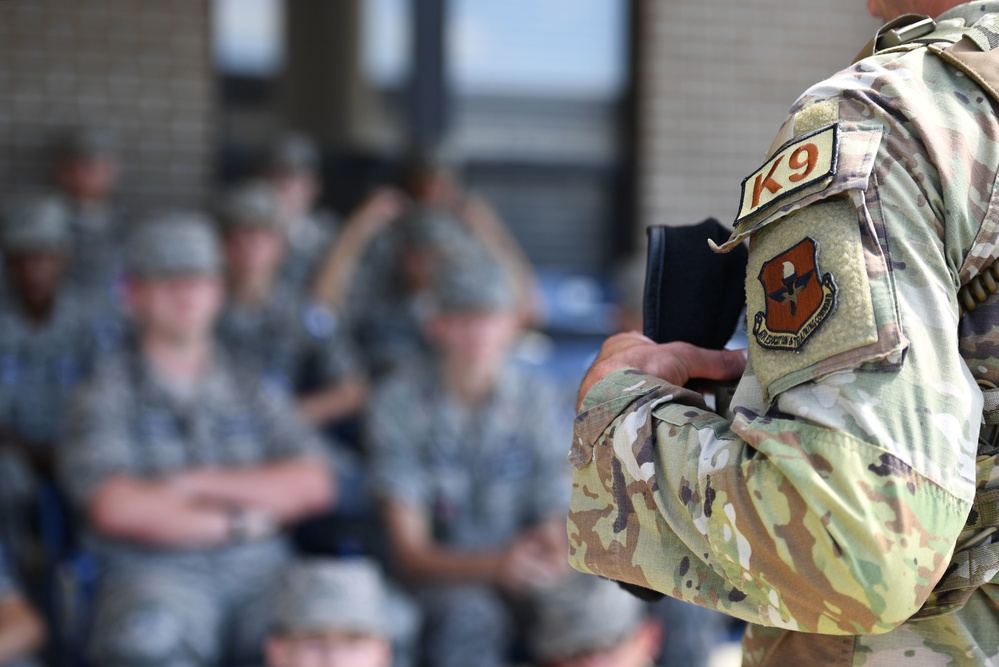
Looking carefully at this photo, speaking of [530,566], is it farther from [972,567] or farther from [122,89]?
[122,89]

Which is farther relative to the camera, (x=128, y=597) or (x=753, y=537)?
(x=128, y=597)

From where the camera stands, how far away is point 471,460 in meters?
3.55

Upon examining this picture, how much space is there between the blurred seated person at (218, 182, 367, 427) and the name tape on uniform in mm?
3446

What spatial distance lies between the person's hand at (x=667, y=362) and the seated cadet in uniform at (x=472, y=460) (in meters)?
2.18

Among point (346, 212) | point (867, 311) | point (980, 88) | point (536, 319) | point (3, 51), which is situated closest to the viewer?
→ point (867, 311)

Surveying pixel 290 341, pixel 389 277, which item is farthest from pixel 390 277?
pixel 290 341

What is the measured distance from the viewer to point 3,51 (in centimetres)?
470

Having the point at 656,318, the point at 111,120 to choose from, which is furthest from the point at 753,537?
the point at 111,120

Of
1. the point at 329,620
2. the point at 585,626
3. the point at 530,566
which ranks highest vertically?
the point at 329,620

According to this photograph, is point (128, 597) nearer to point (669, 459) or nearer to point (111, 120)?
point (669, 459)

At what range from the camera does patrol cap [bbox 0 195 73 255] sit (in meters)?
4.11

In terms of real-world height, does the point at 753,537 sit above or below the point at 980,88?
below

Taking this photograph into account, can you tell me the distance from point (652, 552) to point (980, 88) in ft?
1.68

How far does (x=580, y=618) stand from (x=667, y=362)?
7.07ft
